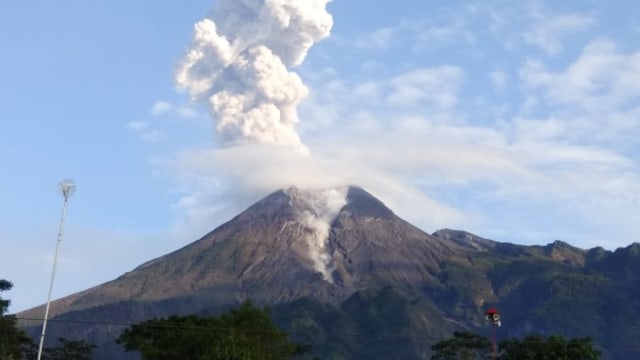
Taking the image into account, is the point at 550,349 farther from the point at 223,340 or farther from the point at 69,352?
the point at 69,352

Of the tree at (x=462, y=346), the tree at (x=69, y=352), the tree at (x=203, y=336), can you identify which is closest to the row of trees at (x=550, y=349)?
the tree at (x=462, y=346)

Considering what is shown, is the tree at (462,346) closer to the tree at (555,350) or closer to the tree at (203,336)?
the tree at (555,350)

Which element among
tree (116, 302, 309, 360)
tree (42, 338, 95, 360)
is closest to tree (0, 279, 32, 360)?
tree (116, 302, 309, 360)

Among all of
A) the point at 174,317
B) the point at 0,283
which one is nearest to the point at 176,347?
the point at 174,317

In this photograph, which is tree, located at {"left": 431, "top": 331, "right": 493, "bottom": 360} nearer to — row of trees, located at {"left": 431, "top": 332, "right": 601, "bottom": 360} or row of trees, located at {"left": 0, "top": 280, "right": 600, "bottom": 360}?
row of trees, located at {"left": 431, "top": 332, "right": 601, "bottom": 360}

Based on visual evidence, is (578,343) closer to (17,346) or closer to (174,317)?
(174,317)

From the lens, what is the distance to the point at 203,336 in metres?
80.2

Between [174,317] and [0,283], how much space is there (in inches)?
700

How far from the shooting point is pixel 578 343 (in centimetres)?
8525

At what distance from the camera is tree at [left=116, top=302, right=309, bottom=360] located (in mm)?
79875

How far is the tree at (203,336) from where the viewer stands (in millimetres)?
79875

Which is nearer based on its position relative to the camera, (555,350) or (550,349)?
(555,350)

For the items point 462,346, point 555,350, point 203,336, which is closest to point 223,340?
point 203,336

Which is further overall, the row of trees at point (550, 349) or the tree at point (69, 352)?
the tree at point (69, 352)
